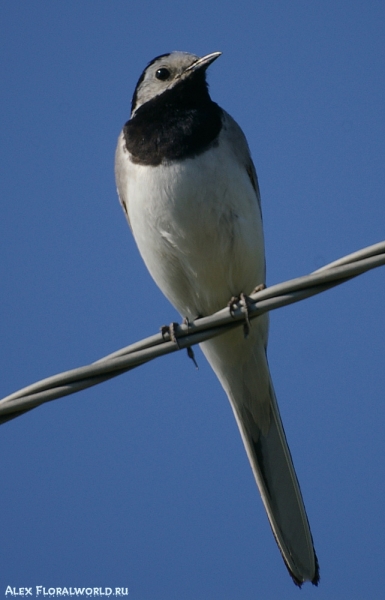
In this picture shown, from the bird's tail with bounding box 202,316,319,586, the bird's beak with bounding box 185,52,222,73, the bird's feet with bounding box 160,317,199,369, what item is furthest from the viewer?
the bird's beak with bounding box 185,52,222,73

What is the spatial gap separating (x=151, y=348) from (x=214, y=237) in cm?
215

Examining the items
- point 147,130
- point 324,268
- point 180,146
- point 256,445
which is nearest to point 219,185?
point 180,146

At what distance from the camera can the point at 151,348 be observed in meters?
3.76

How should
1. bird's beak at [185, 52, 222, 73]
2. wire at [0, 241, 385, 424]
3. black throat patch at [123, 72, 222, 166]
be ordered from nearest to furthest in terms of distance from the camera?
wire at [0, 241, 385, 424] → black throat patch at [123, 72, 222, 166] → bird's beak at [185, 52, 222, 73]

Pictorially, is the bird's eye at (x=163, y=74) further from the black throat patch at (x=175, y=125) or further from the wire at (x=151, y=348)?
the wire at (x=151, y=348)

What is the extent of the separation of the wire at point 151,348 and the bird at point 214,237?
6.47 feet

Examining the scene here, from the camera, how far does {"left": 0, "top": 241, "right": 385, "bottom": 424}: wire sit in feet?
11.7

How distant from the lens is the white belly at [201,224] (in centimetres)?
573

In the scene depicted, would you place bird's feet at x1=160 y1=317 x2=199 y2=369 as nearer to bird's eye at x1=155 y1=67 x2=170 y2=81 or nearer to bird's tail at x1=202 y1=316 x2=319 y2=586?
bird's tail at x1=202 y1=316 x2=319 y2=586

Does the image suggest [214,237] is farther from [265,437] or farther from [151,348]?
[151,348]

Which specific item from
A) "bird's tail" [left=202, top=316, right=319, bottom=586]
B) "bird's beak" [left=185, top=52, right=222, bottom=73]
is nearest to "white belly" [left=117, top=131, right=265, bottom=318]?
"bird's tail" [left=202, top=316, right=319, bottom=586]

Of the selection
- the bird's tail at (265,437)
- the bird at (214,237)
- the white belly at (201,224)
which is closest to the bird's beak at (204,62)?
the bird at (214,237)

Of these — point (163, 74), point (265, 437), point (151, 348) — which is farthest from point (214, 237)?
point (151, 348)

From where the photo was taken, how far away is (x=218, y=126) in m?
6.17
